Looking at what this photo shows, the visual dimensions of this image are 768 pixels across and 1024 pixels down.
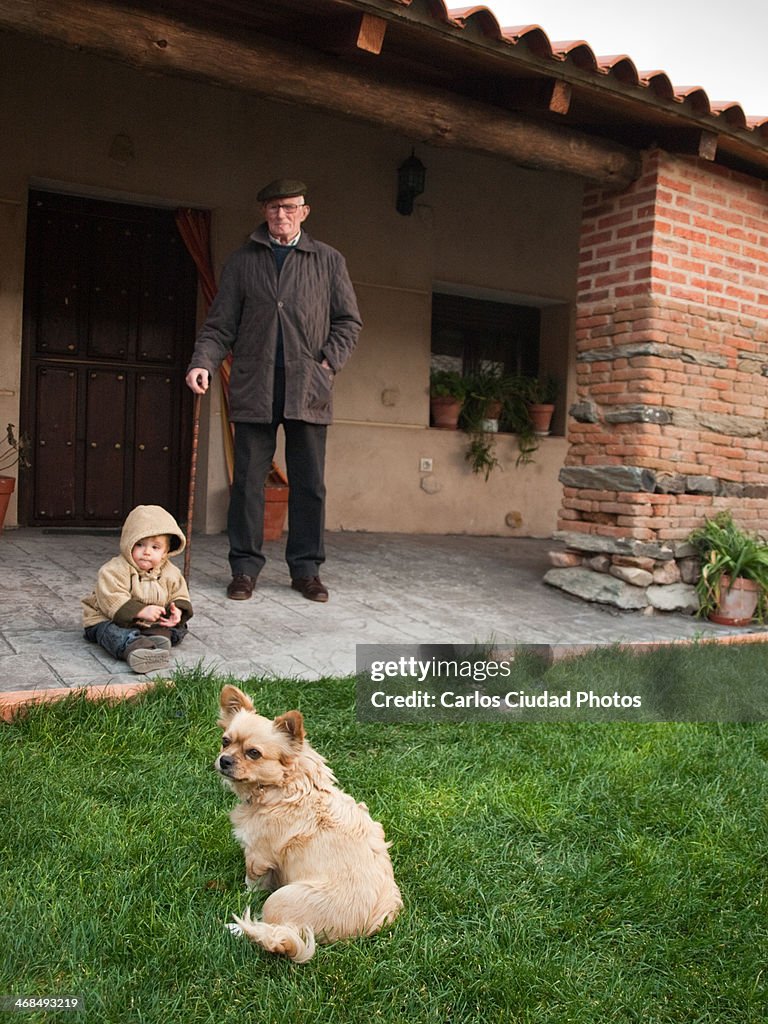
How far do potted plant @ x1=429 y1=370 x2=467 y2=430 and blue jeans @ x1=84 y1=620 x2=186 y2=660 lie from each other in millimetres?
5377

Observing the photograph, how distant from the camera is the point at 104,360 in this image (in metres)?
7.50

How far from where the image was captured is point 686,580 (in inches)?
239

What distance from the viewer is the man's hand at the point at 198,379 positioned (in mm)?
4746

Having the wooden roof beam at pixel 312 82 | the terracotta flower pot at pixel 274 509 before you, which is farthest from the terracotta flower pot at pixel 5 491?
the wooden roof beam at pixel 312 82

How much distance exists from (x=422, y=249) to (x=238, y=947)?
757 centimetres

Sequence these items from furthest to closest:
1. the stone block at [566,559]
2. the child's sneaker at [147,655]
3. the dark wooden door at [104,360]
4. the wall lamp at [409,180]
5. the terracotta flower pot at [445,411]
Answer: the terracotta flower pot at [445,411], the wall lamp at [409,180], the dark wooden door at [104,360], the stone block at [566,559], the child's sneaker at [147,655]

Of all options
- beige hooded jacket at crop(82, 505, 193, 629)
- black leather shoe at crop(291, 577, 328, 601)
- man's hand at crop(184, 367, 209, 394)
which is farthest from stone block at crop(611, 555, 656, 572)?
beige hooded jacket at crop(82, 505, 193, 629)

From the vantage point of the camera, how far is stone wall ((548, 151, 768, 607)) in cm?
591

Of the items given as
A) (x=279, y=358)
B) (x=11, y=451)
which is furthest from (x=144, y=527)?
(x=11, y=451)

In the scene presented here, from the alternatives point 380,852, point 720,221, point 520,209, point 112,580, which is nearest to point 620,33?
point 520,209

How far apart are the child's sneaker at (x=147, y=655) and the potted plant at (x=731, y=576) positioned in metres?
3.69

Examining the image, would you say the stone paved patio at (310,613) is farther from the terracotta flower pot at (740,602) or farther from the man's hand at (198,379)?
the man's hand at (198,379)

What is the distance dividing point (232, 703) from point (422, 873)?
0.68 meters

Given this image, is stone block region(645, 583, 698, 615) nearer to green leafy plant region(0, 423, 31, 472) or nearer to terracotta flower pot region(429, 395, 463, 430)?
terracotta flower pot region(429, 395, 463, 430)
